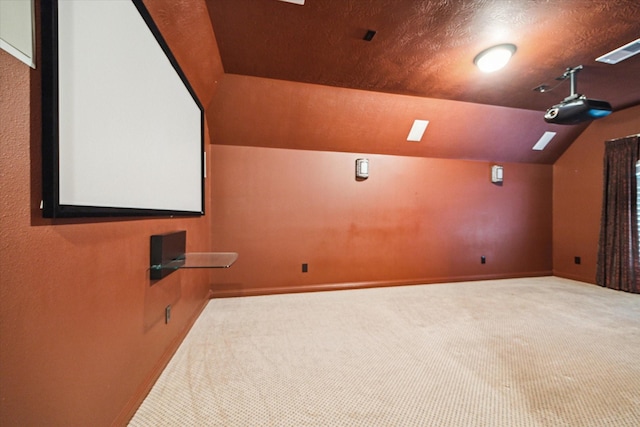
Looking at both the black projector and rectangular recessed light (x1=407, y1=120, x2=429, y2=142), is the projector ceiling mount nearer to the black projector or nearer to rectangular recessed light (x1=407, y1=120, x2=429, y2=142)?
the black projector

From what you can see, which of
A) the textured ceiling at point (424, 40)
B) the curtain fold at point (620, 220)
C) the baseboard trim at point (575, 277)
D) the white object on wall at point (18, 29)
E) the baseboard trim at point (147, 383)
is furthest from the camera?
the baseboard trim at point (575, 277)

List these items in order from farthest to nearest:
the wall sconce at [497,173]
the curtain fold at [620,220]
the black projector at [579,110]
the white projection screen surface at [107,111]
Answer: the wall sconce at [497,173], the curtain fold at [620,220], the black projector at [579,110], the white projection screen surface at [107,111]

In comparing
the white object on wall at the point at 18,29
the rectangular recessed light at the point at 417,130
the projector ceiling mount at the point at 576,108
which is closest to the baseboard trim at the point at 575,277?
the projector ceiling mount at the point at 576,108

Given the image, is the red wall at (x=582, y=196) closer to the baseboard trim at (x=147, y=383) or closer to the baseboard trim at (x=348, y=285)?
the baseboard trim at (x=348, y=285)

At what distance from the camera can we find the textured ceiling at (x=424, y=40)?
5.77 ft

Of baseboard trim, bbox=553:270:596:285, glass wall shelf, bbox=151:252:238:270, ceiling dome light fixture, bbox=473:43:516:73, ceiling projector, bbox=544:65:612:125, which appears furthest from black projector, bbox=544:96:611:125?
glass wall shelf, bbox=151:252:238:270

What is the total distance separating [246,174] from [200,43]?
1.57 m

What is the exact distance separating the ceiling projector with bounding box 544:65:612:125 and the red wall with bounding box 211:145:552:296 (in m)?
1.44

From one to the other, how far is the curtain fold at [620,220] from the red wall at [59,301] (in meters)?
5.61

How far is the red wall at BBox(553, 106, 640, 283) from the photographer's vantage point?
365 cm

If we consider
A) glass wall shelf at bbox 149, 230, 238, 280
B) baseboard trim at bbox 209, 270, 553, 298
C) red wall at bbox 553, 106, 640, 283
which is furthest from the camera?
red wall at bbox 553, 106, 640, 283

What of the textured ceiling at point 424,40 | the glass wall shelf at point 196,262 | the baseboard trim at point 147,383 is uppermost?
the textured ceiling at point 424,40

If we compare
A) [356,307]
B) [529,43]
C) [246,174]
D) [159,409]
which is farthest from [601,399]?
[246,174]

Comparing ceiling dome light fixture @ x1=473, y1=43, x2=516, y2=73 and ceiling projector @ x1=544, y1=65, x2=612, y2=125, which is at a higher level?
ceiling dome light fixture @ x1=473, y1=43, x2=516, y2=73
